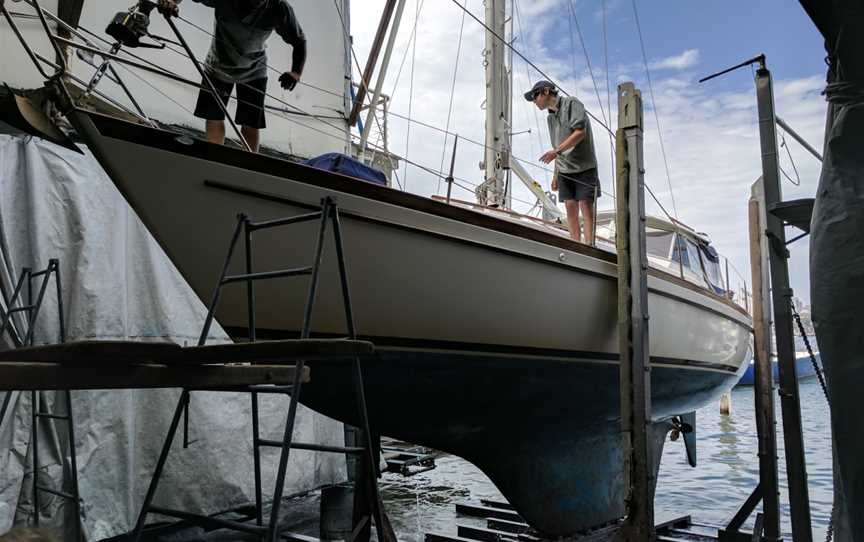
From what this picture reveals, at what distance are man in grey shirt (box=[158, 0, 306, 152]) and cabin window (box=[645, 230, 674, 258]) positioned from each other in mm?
4506

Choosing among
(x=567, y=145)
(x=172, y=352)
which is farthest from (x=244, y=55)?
(x=567, y=145)

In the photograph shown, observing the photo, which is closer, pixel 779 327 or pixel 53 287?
pixel 779 327

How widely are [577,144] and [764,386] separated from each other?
8.27ft

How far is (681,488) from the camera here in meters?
8.63

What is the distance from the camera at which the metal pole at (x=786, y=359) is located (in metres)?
3.46

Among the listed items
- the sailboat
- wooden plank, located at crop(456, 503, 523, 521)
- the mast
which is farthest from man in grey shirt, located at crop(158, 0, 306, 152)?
the mast

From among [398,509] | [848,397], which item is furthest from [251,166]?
[398,509]

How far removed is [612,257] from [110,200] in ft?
13.2

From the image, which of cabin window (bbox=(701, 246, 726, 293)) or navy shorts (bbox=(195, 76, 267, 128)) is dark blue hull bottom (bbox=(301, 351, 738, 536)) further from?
cabin window (bbox=(701, 246, 726, 293))

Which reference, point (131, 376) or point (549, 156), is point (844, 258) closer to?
point (131, 376)

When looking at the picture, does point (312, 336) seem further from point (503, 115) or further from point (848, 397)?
point (503, 115)

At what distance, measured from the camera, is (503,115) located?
29.1 ft

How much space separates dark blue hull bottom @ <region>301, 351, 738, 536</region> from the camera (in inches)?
141

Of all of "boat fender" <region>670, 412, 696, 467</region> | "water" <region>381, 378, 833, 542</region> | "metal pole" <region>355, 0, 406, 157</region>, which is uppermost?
"metal pole" <region>355, 0, 406, 157</region>
